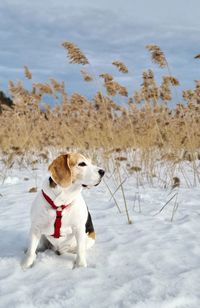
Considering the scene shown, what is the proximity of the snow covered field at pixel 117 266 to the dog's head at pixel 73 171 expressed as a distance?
25.7 inches

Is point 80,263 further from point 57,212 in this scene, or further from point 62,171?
point 62,171

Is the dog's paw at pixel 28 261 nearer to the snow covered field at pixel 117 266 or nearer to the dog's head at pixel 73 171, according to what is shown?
the snow covered field at pixel 117 266

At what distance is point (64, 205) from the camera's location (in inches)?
127

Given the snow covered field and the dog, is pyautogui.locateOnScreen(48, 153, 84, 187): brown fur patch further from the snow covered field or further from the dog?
the snow covered field

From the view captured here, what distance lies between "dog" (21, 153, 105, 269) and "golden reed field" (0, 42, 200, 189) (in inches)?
67.2

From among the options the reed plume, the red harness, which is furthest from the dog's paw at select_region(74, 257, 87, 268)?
the reed plume

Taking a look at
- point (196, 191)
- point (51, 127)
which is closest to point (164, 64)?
point (196, 191)

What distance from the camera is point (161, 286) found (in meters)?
2.87

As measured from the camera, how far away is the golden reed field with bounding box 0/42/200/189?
6.20 metres

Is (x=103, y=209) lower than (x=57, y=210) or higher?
lower

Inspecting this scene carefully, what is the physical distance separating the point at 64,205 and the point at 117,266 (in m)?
0.61

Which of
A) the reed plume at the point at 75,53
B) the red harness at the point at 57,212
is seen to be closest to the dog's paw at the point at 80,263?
the red harness at the point at 57,212

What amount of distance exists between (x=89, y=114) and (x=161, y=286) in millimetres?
7812

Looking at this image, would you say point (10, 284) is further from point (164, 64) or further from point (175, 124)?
point (175, 124)
